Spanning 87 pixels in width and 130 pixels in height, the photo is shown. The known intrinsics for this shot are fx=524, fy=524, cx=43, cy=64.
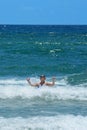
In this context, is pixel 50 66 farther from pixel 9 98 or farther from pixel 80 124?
pixel 80 124

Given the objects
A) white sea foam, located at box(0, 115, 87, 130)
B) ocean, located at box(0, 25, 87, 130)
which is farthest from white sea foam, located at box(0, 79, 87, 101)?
white sea foam, located at box(0, 115, 87, 130)

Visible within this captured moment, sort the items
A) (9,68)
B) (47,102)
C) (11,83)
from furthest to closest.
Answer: (9,68), (11,83), (47,102)

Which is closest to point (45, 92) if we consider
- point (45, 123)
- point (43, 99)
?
point (43, 99)

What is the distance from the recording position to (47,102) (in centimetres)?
1903

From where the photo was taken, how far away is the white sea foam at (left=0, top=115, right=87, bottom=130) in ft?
47.6

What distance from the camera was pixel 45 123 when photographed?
14.9m

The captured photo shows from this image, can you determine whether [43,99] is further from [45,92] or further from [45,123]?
[45,123]

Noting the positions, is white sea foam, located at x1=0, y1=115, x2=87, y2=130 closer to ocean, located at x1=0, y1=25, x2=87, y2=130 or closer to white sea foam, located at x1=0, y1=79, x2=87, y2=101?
ocean, located at x1=0, y1=25, x2=87, y2=130

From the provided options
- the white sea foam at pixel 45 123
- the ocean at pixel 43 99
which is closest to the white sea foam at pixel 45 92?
the ocean at pixel 43 99

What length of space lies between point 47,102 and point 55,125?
14.2ft

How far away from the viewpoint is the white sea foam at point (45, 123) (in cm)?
1452

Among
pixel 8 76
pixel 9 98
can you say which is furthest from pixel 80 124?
pixel 8 76

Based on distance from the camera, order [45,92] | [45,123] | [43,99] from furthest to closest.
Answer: [45,92] → [43,99] → [45,123]

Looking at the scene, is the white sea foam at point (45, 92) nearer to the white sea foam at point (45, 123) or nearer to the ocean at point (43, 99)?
the ocean at point (43, 99)
